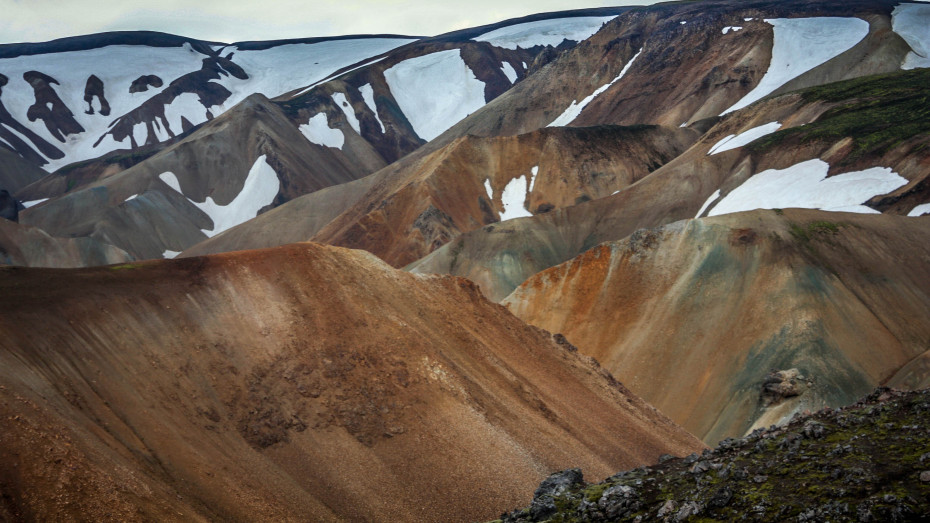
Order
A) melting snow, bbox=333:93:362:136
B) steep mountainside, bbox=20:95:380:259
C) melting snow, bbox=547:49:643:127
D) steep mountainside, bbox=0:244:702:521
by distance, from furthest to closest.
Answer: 1. melting snow, bbox=333:93:362:136
2. melting snow, bbox=547:49:643:127
3. steep mountainside, bbox=20:95:380:259
4. steep mountainside, bbox=0:244:702:521

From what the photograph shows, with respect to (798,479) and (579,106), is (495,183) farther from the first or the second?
(798,479)

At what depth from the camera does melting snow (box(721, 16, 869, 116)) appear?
98625 mm

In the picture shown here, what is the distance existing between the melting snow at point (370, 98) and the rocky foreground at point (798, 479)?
5628 inches

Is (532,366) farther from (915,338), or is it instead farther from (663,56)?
(663,56)

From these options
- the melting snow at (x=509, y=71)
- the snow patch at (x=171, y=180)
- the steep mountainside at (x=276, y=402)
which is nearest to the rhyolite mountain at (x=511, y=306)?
the steep mountainside at (x=276, y=402)

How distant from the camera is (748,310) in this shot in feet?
144

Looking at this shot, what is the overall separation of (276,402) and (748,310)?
28.4 meters

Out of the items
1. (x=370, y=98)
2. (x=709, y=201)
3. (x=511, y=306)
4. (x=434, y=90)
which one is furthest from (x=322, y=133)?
(x=511, y=306)

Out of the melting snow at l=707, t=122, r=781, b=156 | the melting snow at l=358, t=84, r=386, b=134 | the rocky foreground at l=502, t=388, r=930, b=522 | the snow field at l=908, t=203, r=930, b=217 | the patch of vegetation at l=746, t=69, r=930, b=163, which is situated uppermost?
the melting snow at l=358, t=84, r=386, b=134

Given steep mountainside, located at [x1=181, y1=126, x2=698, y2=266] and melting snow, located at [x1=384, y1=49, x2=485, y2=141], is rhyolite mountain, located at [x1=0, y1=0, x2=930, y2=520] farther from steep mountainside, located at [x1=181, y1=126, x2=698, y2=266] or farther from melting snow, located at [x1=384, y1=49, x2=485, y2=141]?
melting snow, located at [x1=384, y1=49, x2=485, y2=141]

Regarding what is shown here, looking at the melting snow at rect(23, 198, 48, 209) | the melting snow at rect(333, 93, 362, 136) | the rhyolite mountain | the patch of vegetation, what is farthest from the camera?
the melting snow at rect(333, 93, 362, 136)

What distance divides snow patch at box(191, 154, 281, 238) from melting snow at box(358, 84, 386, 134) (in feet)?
106

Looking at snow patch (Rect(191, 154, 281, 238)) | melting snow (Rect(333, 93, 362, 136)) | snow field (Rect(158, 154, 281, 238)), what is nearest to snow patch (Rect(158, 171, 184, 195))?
snow field (Rect(158, 154, 281, 238))

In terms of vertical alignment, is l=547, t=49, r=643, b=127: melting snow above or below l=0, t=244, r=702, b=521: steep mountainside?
below
